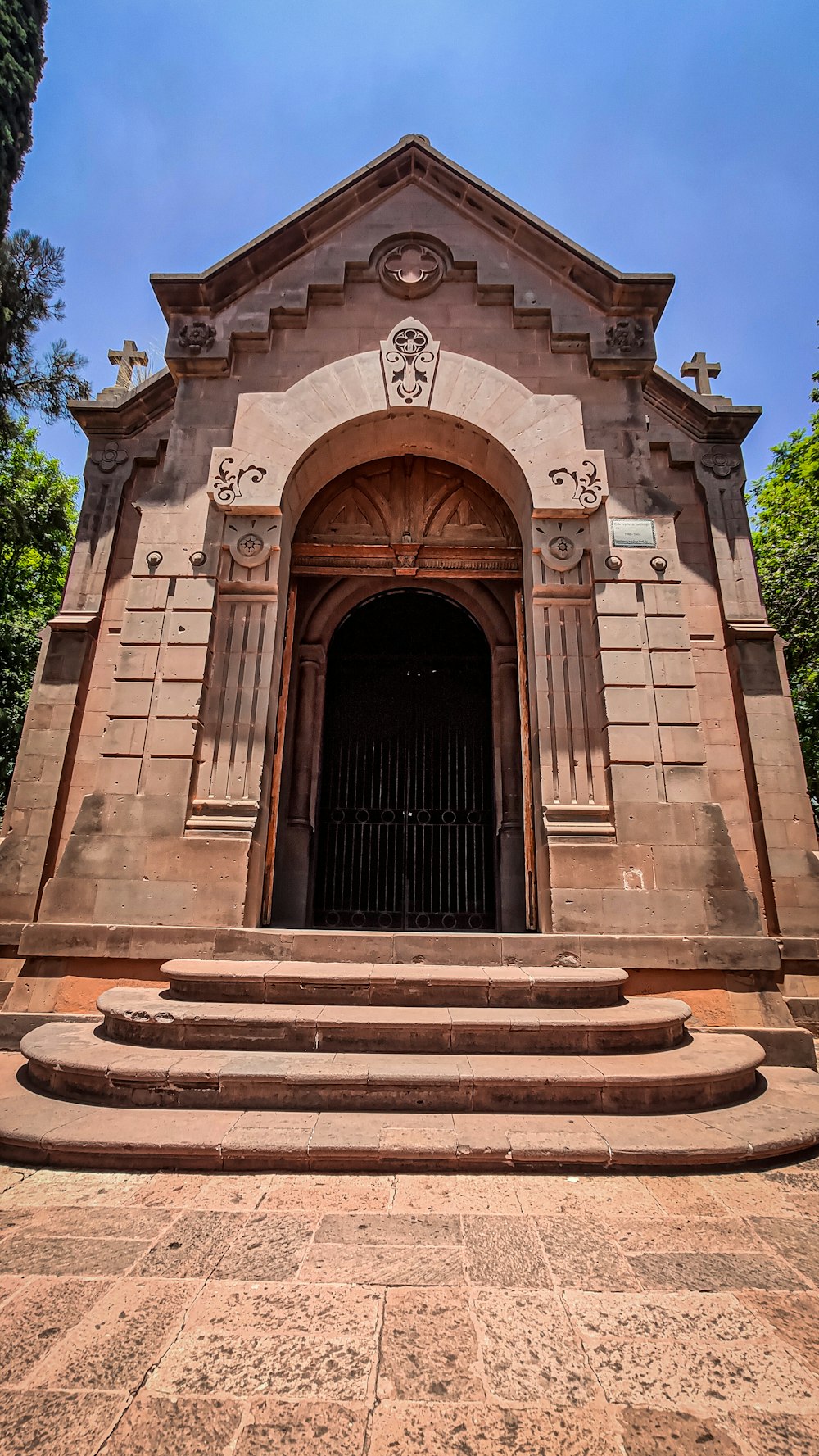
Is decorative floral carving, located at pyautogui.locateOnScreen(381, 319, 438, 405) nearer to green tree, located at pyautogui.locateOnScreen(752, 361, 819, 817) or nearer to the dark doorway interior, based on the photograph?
the dark doorway interior

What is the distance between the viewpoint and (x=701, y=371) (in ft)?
34.1

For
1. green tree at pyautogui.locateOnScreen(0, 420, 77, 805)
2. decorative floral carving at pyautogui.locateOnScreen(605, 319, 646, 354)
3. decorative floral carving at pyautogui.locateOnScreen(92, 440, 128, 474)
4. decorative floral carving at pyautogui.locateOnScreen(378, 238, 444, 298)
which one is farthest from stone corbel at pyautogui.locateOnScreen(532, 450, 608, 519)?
green tree at pyautogui.locateOnScreen(0, 420, 77, 805)

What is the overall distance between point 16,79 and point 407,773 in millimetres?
16663

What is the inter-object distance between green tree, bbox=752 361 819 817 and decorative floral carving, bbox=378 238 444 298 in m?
8.17

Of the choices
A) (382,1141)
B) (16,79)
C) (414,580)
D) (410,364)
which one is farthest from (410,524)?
(16,79)

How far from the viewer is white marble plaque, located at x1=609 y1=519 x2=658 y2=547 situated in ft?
24.9

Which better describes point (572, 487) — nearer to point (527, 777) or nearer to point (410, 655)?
point (527, 777)

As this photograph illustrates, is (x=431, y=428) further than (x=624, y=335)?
Yes

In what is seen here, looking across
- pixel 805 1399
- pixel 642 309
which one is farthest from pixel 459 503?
pixel 805 1399

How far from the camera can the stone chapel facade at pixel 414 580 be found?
6.46 metres

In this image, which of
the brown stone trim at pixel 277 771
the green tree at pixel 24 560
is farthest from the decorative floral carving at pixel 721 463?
the green tree at pixel 24 560

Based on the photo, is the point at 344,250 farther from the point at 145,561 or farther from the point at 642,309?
the point at 145,561

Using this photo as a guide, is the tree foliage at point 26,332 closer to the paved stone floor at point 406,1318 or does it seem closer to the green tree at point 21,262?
the green tree at point 21,262

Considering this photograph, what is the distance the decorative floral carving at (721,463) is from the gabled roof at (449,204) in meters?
1.99
